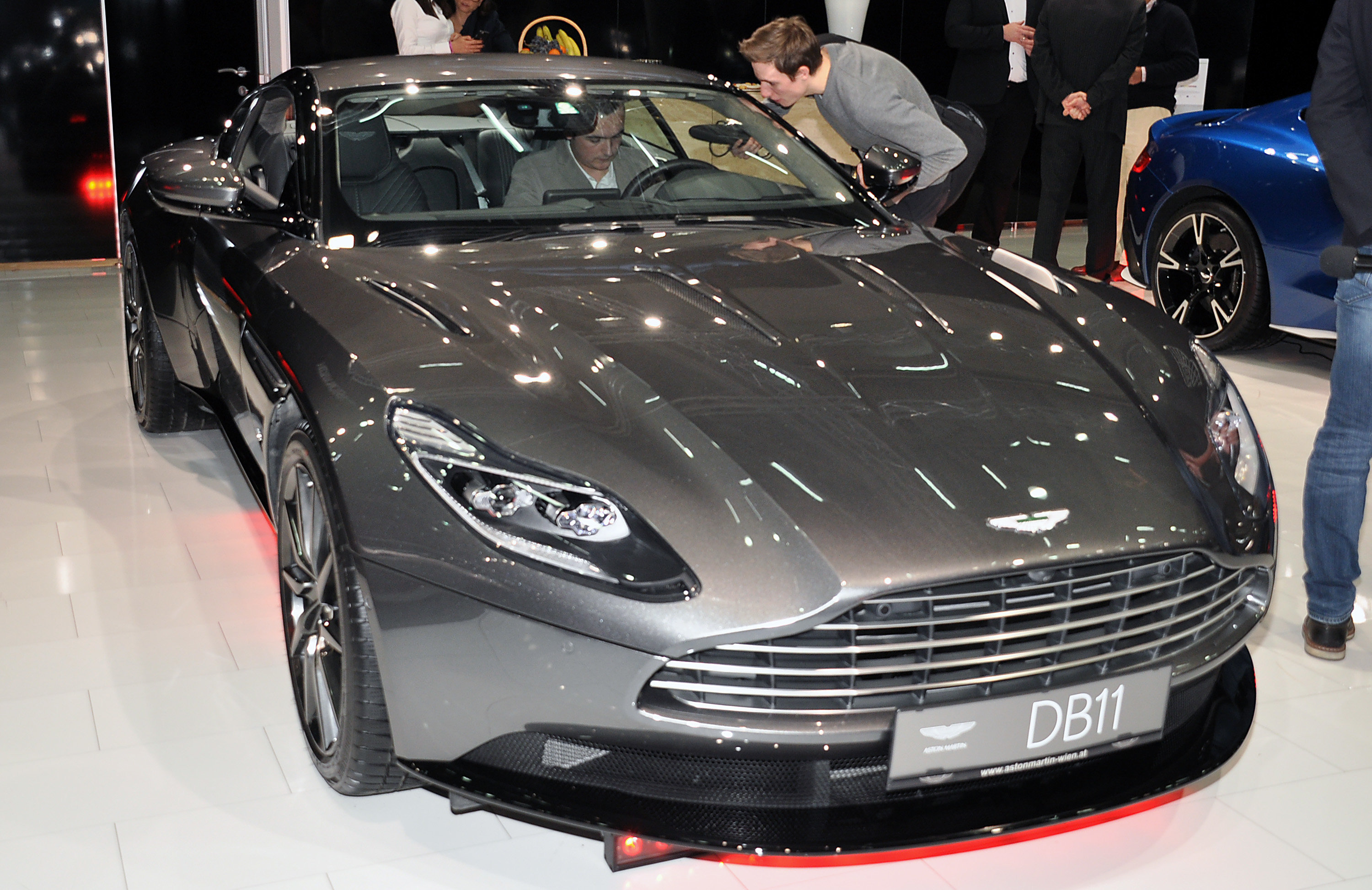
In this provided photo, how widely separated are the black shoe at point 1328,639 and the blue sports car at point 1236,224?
7.10 feet

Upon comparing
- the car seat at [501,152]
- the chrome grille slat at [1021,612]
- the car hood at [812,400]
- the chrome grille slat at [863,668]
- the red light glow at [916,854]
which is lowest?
the red light glow at [916,854]

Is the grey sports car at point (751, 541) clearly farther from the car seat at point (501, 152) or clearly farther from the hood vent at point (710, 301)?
the car seat at point (501, 152)

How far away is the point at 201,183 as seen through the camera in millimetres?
2762

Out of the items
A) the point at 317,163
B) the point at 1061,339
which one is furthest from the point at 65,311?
the point at 1061,339

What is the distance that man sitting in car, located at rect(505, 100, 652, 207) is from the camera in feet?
9.32

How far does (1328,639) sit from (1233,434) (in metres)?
0.96

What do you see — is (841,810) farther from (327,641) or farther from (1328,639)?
(1328,639)

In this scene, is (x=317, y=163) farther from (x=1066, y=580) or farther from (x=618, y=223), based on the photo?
(x=1066, y=580)

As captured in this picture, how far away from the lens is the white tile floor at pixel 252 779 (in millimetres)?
2029

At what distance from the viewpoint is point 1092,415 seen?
200 cm

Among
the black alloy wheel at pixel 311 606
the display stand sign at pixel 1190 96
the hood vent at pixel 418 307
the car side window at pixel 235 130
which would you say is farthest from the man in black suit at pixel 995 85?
the black alloy wheel at pixel 311 606

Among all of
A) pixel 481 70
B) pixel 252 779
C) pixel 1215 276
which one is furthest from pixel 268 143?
pixel 1215 276

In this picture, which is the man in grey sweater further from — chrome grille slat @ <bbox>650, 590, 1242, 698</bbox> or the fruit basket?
the fruit basket

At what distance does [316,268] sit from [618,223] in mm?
637
